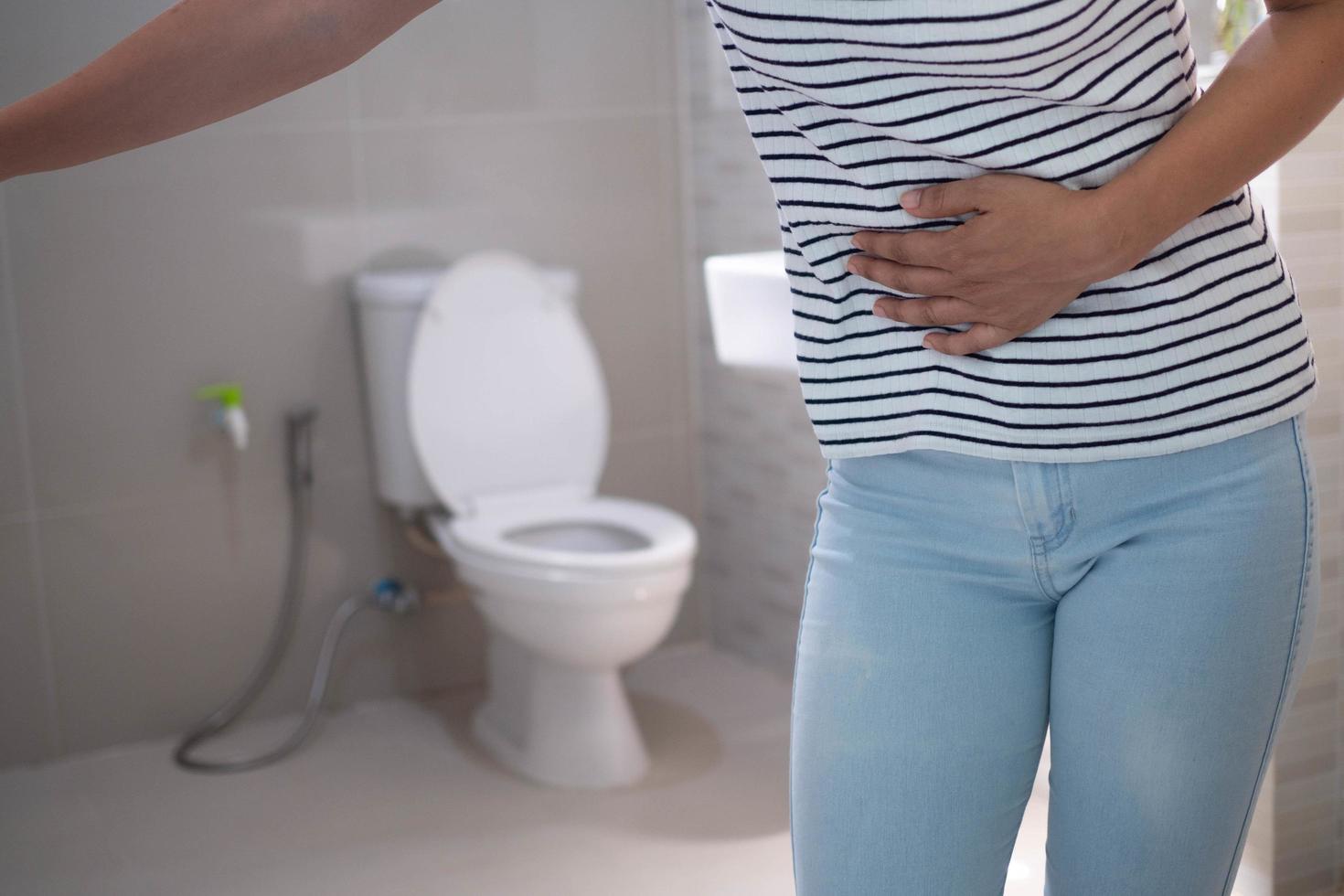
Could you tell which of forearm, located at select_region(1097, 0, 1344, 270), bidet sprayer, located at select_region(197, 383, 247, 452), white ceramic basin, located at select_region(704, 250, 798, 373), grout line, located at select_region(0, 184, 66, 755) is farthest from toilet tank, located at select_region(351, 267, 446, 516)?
forearm, located at select_region(1097, 0, 1344, 270)

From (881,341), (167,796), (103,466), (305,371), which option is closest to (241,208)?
(305,371)

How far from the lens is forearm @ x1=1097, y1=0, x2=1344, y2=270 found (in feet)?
2.41

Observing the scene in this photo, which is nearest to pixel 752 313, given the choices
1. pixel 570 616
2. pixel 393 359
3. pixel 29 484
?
pixel 570 616

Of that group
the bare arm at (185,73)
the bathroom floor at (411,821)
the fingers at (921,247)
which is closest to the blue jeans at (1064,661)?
the fingers at (921,247)

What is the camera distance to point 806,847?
82cm

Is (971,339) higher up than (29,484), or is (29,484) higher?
(971,339)

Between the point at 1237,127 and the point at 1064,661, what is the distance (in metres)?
0.30

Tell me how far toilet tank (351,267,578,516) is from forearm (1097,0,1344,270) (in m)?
1.87

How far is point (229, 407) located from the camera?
247cm

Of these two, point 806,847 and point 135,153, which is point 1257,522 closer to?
point 806,847

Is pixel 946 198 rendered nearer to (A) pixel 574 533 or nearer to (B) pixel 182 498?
(A) pixel 574 533

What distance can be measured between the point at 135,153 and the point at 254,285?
292mm

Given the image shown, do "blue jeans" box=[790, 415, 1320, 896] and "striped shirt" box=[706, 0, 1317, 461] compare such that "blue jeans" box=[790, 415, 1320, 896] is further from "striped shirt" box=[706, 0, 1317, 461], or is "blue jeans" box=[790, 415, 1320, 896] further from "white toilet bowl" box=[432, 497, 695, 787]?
"white toilet bowl" box=[432, 497, 695, 787]

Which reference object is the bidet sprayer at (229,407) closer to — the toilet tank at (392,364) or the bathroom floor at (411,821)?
the toilet tank at (392,364)
